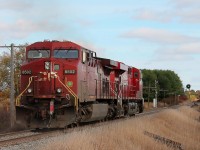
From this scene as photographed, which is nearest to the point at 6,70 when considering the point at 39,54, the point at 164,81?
the point at 39,54

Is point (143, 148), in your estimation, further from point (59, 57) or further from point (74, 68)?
point (59, 57)

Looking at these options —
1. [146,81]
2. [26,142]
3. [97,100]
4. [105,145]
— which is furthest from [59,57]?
[146,81]

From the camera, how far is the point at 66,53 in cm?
1952

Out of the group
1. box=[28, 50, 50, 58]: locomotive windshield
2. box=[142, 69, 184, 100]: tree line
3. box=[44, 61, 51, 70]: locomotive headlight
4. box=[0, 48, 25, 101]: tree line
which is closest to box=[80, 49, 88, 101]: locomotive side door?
box=[44, 61, 51, 70]: locomotive headlight

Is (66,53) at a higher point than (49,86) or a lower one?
higher

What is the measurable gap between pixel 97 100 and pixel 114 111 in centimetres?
411

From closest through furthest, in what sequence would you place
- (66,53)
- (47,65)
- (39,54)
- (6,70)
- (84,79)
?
(47,65)
(66,53)
(39,54)
(84,79)
(6,70)

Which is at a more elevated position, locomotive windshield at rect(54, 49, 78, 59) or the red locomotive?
locomotive windshield at rect(54, 49, 78, 59)

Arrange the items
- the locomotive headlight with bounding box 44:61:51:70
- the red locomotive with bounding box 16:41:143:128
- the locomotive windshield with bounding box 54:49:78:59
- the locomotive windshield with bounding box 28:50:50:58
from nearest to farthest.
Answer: the red locomotive with bounding box 16:41:143:128, the locomotive headlight with bounding box 44:61:51:70, the locomotive windshield with bounding box 54:49:78:59, the locomotive windshield with bounding box 28:50:50:58

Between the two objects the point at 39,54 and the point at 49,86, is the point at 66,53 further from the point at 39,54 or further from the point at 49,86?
the point at 49,86

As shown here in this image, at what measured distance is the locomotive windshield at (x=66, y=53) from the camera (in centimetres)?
1939

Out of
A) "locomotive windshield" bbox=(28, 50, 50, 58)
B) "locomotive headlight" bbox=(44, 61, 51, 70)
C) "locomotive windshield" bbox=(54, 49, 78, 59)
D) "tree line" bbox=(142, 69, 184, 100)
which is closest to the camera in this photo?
"locomotive headlight" bbox=(44, 61, 51, 70)

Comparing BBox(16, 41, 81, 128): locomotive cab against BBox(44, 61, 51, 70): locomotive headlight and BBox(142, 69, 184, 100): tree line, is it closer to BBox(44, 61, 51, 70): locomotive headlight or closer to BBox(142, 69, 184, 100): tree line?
BBox(44, 61, 51, 70): locomotive headlight

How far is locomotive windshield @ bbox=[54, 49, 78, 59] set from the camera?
763 inches
